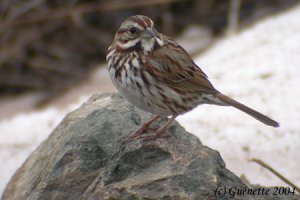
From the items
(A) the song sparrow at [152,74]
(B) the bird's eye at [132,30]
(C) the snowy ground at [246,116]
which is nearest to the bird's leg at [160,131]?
(A) the song sparrow at [152,74]

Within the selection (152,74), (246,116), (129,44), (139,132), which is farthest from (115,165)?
(246,116)

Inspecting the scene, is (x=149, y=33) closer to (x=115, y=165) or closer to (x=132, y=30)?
(x=132, y=30)

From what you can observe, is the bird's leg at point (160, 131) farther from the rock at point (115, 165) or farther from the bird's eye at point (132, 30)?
the bird's eye at point (132, 30)

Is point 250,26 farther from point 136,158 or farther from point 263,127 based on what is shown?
point 136,158

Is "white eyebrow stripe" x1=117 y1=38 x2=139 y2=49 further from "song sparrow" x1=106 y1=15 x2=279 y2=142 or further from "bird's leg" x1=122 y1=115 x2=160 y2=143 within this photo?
"bird's leg" x1=122 y1=115 x2=160 y2=143

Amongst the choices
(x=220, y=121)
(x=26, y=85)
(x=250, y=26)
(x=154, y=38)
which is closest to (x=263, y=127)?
(x=220, y=121)

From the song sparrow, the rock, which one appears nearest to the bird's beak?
the song sparrow

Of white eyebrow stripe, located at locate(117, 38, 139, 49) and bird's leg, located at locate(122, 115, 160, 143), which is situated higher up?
white eyebrow stripe, located at locate(117, 38, 139, 49)
